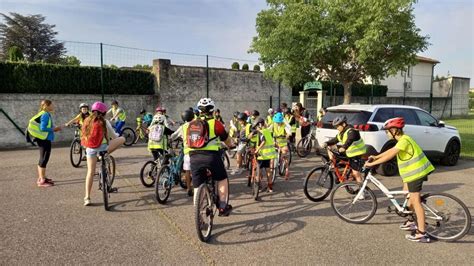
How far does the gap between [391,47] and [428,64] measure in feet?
125

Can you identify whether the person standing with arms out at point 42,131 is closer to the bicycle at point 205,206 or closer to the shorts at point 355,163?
the bicycle at point 205,206

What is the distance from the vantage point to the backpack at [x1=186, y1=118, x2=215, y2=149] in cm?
438

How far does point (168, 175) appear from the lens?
6.11m

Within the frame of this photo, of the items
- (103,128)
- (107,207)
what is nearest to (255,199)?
(107,207)

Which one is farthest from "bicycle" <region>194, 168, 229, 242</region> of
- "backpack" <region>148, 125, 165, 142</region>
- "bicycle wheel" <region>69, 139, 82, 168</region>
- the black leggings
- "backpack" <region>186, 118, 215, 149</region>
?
"bicycle wheel" <region>69, 139, 82, 168</region>

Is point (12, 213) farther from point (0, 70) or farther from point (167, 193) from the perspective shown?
point (0, 70)

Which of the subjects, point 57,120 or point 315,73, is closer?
point 57,120

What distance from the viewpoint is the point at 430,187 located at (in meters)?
7.26

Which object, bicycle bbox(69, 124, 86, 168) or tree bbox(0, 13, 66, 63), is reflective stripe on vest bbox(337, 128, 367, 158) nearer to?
bicycle bbox(69, 124, 86, 168)

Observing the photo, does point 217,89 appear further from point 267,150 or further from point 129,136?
point 267,150

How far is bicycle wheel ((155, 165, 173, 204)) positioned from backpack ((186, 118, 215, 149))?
5.72 feet

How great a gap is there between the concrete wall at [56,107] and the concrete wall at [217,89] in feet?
3.33

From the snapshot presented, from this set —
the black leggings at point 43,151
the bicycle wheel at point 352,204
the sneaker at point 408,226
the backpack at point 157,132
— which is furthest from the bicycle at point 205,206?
the black leggings at point 43,151

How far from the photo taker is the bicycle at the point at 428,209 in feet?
14.8
